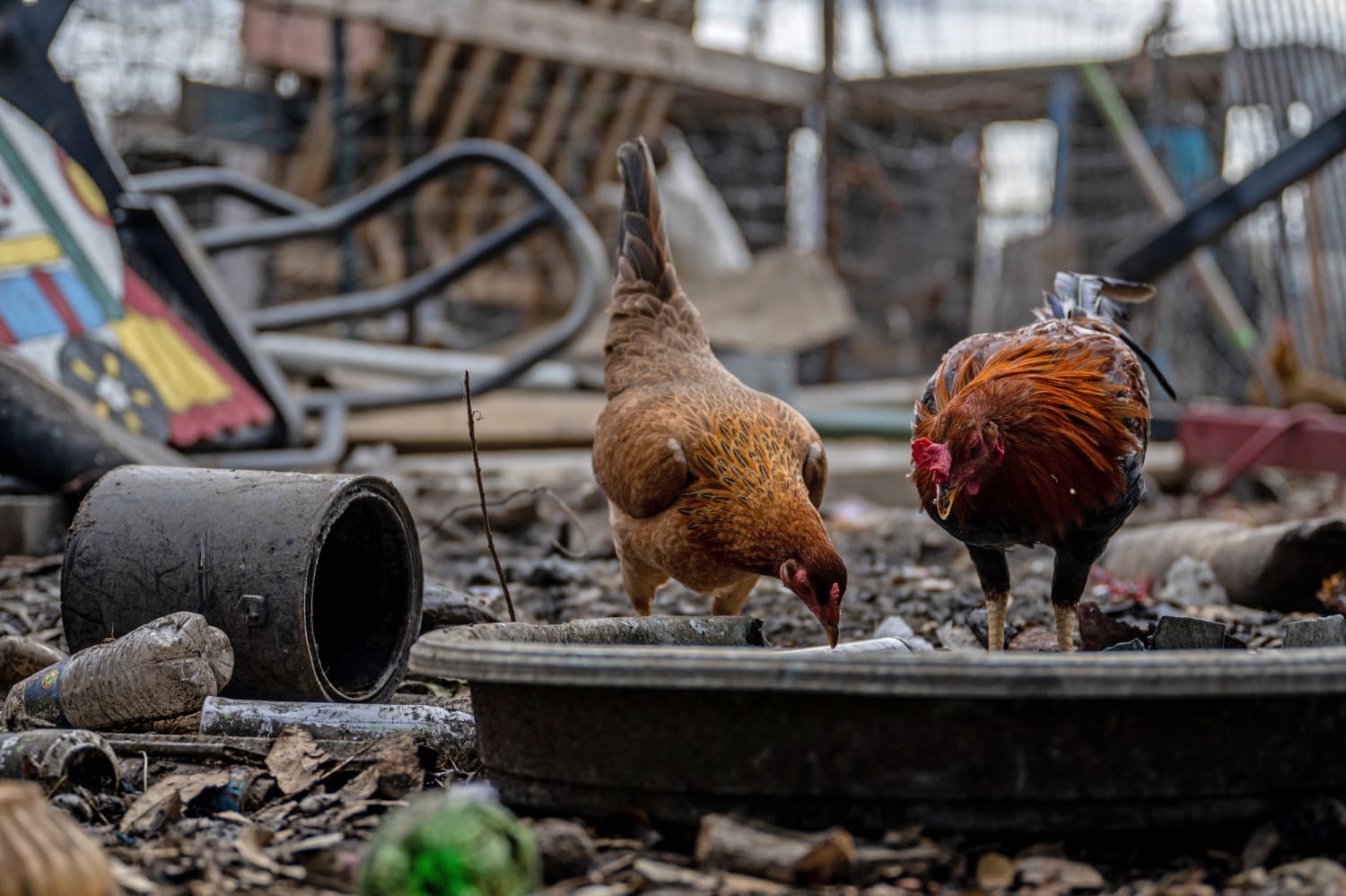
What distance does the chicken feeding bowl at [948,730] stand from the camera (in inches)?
68.6

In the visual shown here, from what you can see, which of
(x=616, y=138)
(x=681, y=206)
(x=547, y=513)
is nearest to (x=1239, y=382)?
(x=681, y=206)

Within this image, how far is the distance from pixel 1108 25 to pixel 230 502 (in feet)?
35.6

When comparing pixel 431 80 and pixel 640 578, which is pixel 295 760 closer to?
pixel 640 578

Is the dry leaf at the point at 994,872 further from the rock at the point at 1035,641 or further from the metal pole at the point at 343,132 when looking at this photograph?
the metal pole at the point at 343,132

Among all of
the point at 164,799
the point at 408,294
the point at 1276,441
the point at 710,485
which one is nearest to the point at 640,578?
the point at 710,485

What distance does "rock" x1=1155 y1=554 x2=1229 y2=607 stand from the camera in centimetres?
391

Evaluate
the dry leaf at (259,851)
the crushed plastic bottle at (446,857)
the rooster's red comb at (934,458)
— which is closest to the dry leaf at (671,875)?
the crushed plastic bottle at (446,857)

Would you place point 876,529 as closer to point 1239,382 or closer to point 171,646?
point 171,646

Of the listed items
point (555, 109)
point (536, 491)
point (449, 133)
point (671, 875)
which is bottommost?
point (671, 875)

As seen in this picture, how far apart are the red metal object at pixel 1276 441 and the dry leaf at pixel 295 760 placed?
202 inches

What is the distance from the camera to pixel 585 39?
10.2m

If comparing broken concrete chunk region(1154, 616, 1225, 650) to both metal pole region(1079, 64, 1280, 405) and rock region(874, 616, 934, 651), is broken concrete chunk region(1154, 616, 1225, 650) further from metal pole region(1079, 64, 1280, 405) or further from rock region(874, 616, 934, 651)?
metal pole region(1079, 64, 1280, 405)

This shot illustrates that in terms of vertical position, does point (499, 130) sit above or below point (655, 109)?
below

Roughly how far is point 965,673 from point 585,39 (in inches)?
364
